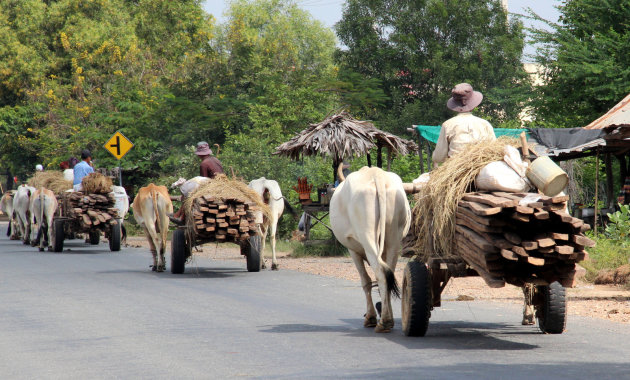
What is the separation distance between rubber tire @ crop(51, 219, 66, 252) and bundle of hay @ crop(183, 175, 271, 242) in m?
8.43

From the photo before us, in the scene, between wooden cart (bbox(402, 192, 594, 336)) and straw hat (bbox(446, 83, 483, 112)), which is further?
straw hat (bbox(446, 83, 483, 112))

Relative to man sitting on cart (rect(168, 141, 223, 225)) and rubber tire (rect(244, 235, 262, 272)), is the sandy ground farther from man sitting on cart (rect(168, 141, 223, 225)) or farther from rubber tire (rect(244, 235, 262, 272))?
man sitting on cart (rect(168, 141, 223, 225))

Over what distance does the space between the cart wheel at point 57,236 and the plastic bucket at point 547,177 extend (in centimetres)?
1713

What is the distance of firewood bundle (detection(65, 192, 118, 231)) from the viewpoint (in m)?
21.8

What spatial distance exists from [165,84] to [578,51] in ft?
61.7

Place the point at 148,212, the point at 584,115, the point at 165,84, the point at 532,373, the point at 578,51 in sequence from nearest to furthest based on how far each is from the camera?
the point at 532,373 → the point at 148,212 → the point at 578,51 → the point at 584,115 → the point at 165,84

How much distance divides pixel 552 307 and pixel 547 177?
145 cm

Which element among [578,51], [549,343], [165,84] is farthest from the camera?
[165,84]

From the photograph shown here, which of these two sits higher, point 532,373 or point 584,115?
point 584,115

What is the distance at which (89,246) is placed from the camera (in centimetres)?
2619

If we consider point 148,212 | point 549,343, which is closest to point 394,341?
point 549,343

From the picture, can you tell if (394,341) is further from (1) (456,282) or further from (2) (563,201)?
(1) (456,282)

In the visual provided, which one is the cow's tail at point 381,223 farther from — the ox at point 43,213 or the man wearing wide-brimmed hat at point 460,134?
the ox at point 43,213

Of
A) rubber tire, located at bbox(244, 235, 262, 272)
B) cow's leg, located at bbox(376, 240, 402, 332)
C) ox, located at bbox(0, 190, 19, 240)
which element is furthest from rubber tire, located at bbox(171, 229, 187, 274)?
ox, located at bbox(0, 190, 19, 240)
